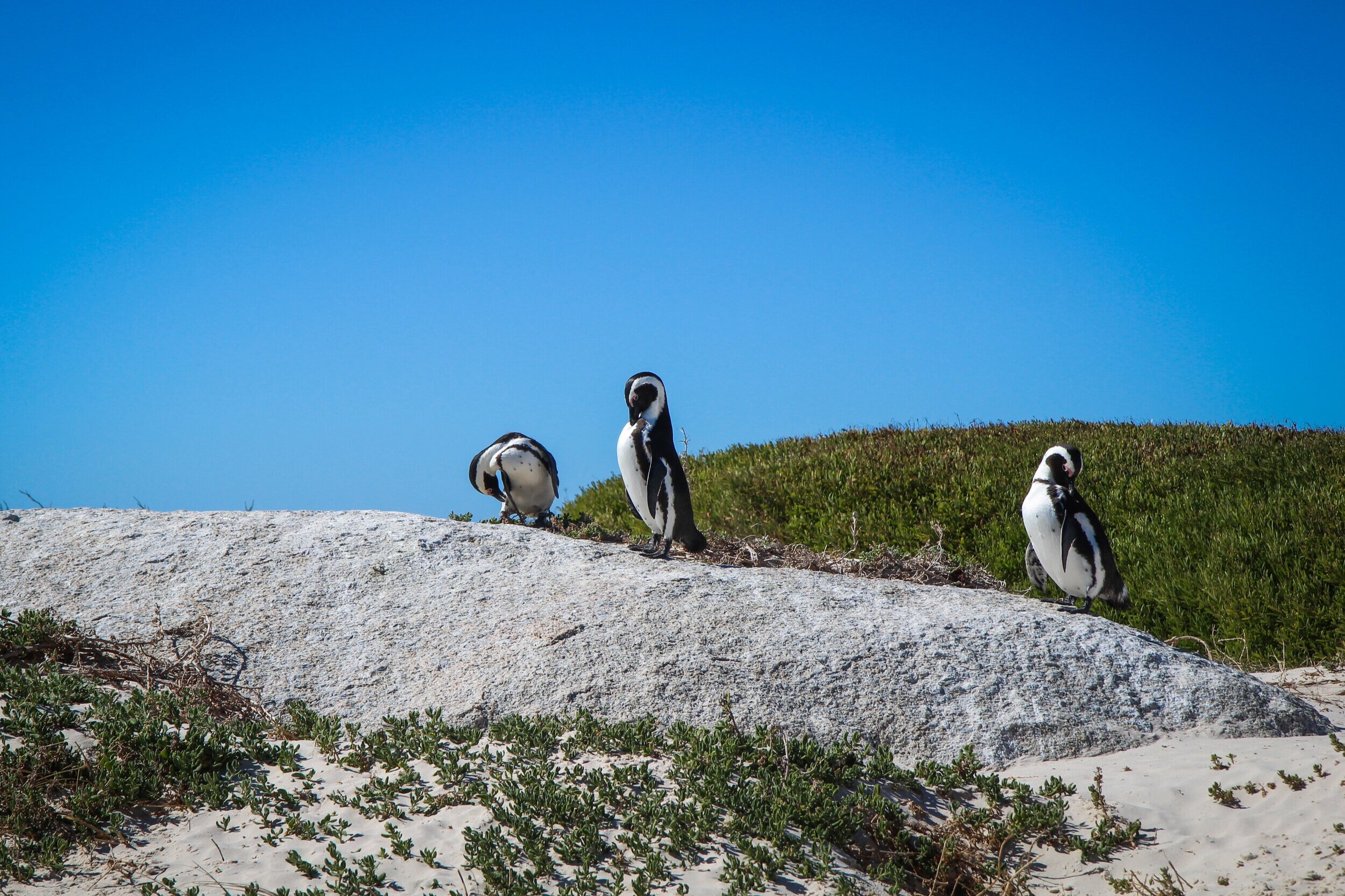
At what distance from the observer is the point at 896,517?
1236 centimetres

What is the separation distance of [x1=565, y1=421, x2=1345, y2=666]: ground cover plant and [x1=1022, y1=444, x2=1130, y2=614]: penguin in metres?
2.19

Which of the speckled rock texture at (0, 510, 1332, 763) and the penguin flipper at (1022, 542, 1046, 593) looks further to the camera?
the penguin flipper at (1022, 542, 1046, 593)

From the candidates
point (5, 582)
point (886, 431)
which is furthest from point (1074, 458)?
point (886, 431)

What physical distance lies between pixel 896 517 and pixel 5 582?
9756mm

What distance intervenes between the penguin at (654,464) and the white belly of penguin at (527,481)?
1.84m

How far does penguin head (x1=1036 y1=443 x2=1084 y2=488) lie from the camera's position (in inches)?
303

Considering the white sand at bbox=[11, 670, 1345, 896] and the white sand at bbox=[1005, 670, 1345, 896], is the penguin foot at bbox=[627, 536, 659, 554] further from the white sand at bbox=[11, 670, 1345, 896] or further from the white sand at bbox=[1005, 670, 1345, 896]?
the white sand at bbox=[1005, 670, 1345, 896]

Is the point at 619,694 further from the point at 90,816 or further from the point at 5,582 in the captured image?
the point at 5,582

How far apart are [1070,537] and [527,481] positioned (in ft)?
17.4

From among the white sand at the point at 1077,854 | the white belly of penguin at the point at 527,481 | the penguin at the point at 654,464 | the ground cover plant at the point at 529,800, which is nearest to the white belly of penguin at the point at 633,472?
the penguin at the point at 654,464

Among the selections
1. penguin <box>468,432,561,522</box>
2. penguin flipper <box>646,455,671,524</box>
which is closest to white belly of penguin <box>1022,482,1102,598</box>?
penguin flipper <box>646,455,671,524</box>

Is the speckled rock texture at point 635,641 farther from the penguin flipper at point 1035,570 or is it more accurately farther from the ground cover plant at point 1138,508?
the ground cover plant at point 1138,508

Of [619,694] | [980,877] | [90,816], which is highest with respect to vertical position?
[619,694]

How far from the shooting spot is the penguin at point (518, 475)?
9.59 metres
